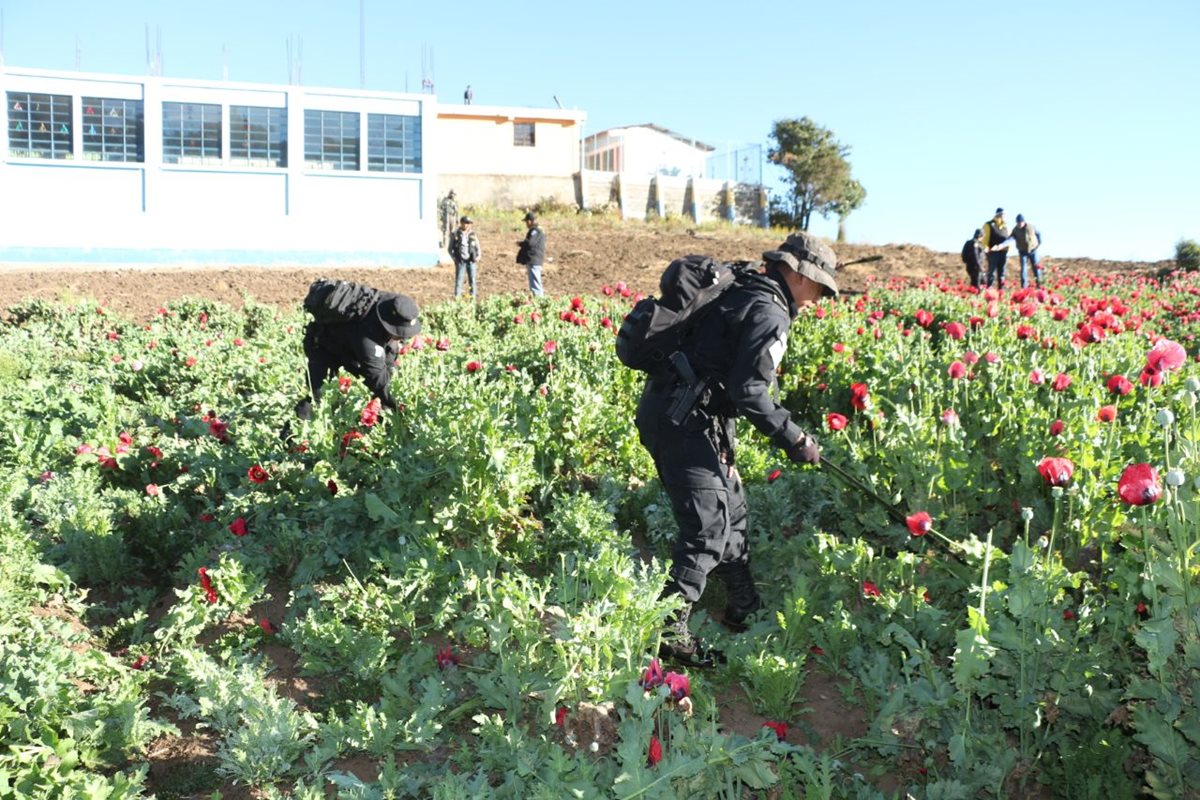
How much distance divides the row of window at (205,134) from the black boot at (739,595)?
77.5 feet

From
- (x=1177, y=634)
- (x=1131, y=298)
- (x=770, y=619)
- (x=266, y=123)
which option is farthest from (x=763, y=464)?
(x=266, y=123)

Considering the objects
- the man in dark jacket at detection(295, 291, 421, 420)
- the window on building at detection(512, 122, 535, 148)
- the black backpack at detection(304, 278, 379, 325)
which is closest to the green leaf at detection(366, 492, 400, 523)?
the man in dark jacket at detection(295, 291, 421, 420)

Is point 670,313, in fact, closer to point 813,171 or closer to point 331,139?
point 331,139

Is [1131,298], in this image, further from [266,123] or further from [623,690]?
[266,123]

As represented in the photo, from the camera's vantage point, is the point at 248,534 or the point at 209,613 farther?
the point at 248,534

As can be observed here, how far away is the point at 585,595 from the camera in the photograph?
3.91 m

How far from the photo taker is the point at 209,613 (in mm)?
4449

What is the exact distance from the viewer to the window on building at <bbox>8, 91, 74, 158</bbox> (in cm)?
2380

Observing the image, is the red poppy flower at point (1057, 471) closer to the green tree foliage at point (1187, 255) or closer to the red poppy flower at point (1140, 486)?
the red poppy flower at point (1140, 486)

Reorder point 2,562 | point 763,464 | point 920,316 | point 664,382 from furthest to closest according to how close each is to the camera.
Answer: point 920,316, point 763,464, point 2,562, point 664,382

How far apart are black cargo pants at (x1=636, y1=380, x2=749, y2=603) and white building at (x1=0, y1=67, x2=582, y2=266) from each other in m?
23.0

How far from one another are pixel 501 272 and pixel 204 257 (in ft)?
26.2

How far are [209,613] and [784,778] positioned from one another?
8.54ft

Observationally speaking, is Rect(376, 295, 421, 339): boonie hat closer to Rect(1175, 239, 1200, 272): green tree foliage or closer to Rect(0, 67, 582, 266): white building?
Rect(0, 67, 582, 266): white building
